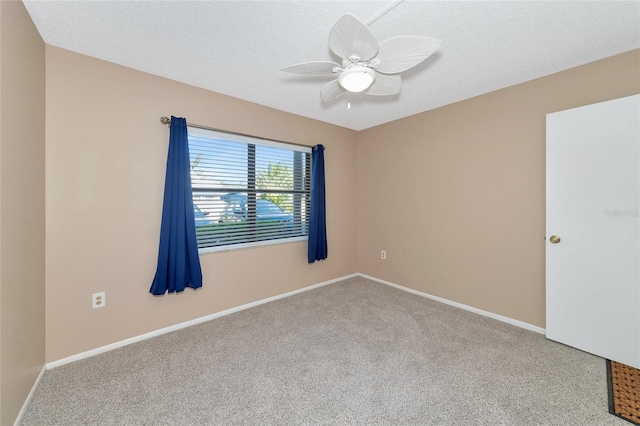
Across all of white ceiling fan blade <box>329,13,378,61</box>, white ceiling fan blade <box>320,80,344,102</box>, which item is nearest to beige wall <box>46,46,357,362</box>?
white ceiling fan blade <box>320,80,344,102</box>

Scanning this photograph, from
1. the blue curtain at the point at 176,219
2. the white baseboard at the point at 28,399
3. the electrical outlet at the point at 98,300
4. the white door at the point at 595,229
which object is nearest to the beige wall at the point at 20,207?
the white baseboard at the point at 28,399

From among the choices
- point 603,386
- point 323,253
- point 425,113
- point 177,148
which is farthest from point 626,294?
point 177,148

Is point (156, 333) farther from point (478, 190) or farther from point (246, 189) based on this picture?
point (478, 190)

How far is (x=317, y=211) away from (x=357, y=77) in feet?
7.04

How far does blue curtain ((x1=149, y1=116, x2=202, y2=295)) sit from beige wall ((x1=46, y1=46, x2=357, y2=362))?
13cm

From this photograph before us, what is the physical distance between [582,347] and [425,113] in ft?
9.15

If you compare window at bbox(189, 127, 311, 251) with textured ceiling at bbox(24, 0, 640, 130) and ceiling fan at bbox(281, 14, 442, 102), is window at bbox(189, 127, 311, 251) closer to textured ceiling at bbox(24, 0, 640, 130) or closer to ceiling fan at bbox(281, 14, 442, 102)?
textured ceiling at bbox(24, 0, 640, 130)

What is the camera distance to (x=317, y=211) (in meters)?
3.53

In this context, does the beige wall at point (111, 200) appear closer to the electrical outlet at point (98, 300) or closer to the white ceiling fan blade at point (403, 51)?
the electrical outlet at point (98, 300)

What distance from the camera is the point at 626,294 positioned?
1.97 m

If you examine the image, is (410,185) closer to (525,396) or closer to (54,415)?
(525,396)

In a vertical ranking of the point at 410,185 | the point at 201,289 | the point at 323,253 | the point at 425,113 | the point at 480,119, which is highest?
the point at 425,113

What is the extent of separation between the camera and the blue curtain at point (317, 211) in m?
3.51

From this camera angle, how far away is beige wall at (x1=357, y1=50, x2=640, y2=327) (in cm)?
241
